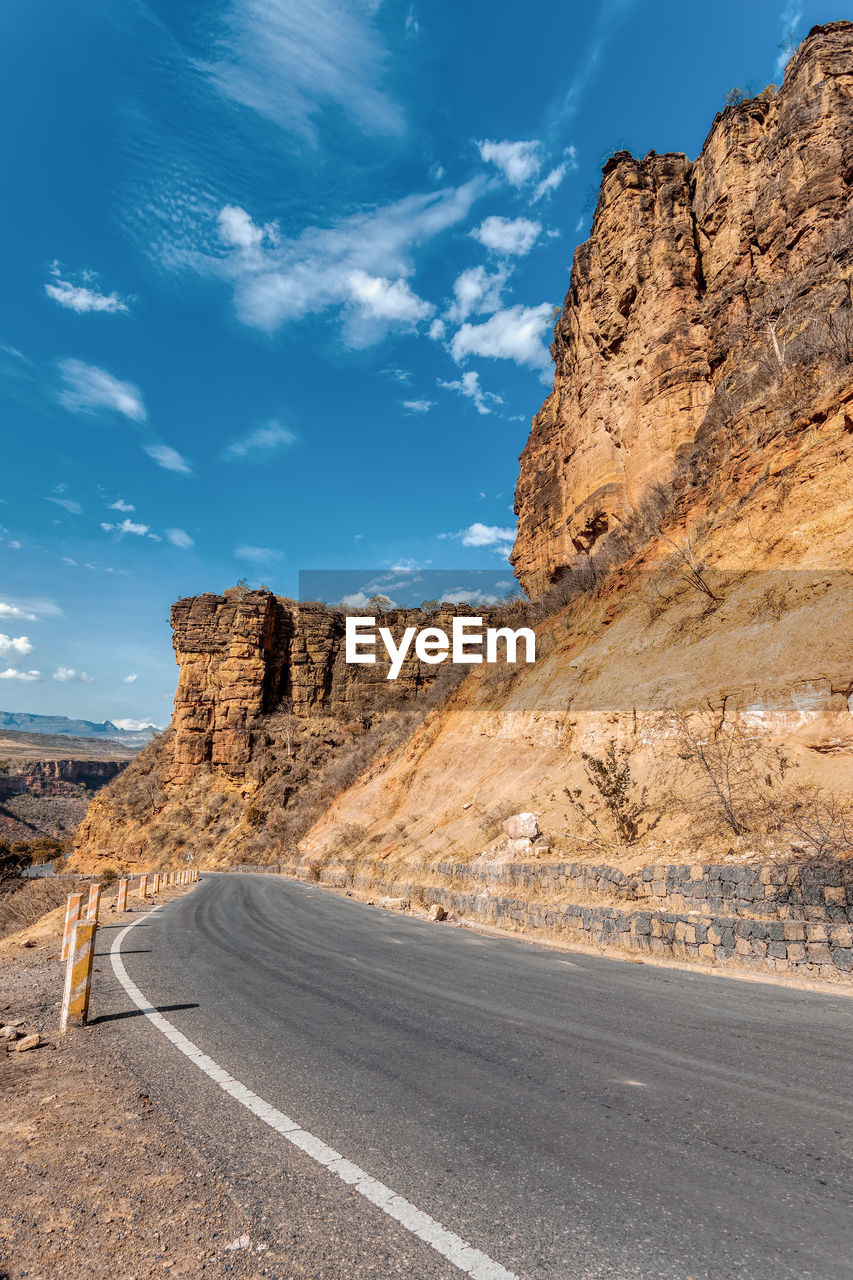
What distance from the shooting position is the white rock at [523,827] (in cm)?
1455

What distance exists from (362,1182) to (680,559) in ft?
57.7

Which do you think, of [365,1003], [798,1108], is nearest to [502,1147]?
[798,1108]

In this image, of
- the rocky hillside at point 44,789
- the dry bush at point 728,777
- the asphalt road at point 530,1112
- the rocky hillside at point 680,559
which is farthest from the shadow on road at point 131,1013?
the rocky hillside at point 44,789

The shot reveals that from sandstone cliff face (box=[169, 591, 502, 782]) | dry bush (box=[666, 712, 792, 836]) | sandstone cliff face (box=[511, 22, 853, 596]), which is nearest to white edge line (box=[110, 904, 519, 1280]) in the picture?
dry bush (box=[666, 712, 792, 836])

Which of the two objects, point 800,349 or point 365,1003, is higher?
point 800,349

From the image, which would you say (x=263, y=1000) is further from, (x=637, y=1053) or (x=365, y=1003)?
(x=637, y=1053)

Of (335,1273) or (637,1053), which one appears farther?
(637,1053)

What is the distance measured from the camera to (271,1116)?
12.3 feet

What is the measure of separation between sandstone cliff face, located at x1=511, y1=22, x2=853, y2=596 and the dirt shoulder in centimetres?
2004

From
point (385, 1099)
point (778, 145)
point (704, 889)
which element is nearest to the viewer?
point (385, 1099)

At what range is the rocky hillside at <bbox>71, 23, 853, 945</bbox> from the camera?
11.9m

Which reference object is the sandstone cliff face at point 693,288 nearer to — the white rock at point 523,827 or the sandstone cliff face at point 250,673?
the white rock at point 523,827

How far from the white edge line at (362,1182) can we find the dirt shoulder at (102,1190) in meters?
0.49

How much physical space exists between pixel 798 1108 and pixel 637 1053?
124 cm
